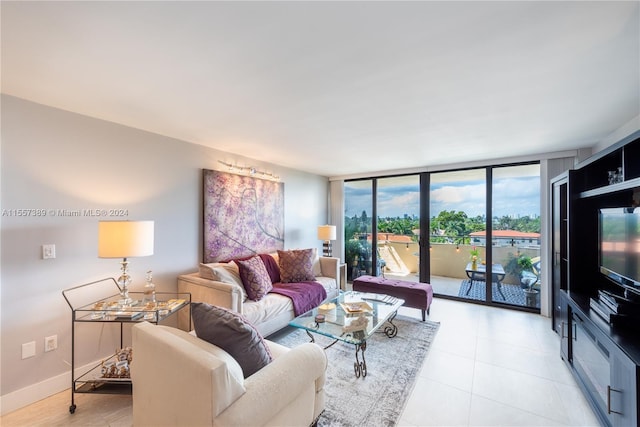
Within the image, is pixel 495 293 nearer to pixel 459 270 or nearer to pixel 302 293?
pixel 459 270

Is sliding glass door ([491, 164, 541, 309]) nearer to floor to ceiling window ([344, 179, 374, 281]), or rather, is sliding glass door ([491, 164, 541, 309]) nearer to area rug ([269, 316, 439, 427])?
area rug ([269, 316, 439, 427])

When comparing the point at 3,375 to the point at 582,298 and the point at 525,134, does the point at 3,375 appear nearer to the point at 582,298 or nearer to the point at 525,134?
the point at 582,298

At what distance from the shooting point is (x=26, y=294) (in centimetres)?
199

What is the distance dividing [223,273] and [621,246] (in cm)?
345

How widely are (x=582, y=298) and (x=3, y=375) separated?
181 inches

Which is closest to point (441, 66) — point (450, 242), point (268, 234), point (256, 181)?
point (256, 181)

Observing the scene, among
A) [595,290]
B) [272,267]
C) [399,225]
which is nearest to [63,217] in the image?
[272,267]

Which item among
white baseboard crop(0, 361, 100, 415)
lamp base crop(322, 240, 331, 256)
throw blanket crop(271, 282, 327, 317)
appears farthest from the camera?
lamp base crop(322, 240, 331, 256)

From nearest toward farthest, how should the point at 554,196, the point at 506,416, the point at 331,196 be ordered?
the point at 506,416
the point at 554,196
the point at 331,196

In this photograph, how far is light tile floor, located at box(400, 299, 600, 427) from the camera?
5.87ft

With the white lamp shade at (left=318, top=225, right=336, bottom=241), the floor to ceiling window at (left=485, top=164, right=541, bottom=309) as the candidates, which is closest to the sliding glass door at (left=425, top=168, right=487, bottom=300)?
the floor to ceiling window at (left=485, top=164, right=541, bottom=309)

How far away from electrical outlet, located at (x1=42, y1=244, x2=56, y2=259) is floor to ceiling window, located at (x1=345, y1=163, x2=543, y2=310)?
4.41m

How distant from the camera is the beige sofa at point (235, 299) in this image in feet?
8.34

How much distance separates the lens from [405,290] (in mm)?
3436
